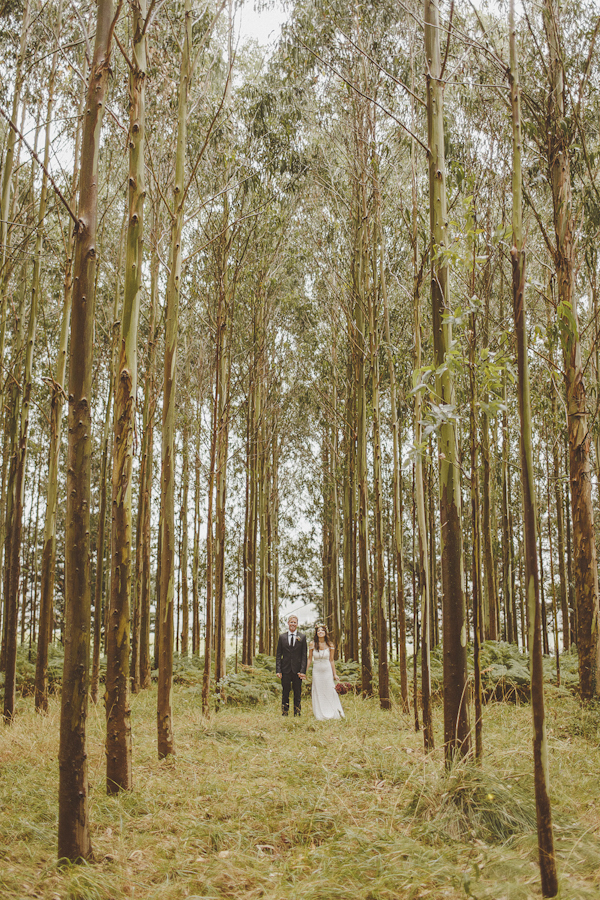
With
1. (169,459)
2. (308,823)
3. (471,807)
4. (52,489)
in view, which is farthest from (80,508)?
(52,489)

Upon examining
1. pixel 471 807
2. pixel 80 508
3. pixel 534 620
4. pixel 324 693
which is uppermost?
pixel 80 508

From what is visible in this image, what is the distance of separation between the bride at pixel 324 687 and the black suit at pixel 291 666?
27 cm

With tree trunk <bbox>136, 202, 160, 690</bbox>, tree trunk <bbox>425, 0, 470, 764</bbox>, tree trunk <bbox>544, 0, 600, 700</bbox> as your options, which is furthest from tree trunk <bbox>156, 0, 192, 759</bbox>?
tree trunk <bbox>544, 0, 600, 700</bbox>

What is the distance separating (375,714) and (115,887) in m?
5.63

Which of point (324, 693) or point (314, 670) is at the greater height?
point (314, 670)

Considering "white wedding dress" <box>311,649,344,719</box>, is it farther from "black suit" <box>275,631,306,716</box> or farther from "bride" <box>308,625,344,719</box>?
"black suit" <box>275,631,306,716</box>

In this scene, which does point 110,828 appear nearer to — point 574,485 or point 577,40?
point 574,485

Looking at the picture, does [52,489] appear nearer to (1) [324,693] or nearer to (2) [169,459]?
(2) [169,459]

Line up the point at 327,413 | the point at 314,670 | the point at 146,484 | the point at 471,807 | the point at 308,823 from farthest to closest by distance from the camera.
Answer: the point at 327,413, the point at 146,484, the point at 314,670, the point at 308,823, the point at 471,807

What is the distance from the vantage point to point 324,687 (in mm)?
8477

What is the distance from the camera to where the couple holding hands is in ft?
27.6

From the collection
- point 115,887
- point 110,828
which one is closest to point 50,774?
point 110,828

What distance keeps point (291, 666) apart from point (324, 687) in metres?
0.64

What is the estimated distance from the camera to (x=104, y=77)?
3256 millimetres
